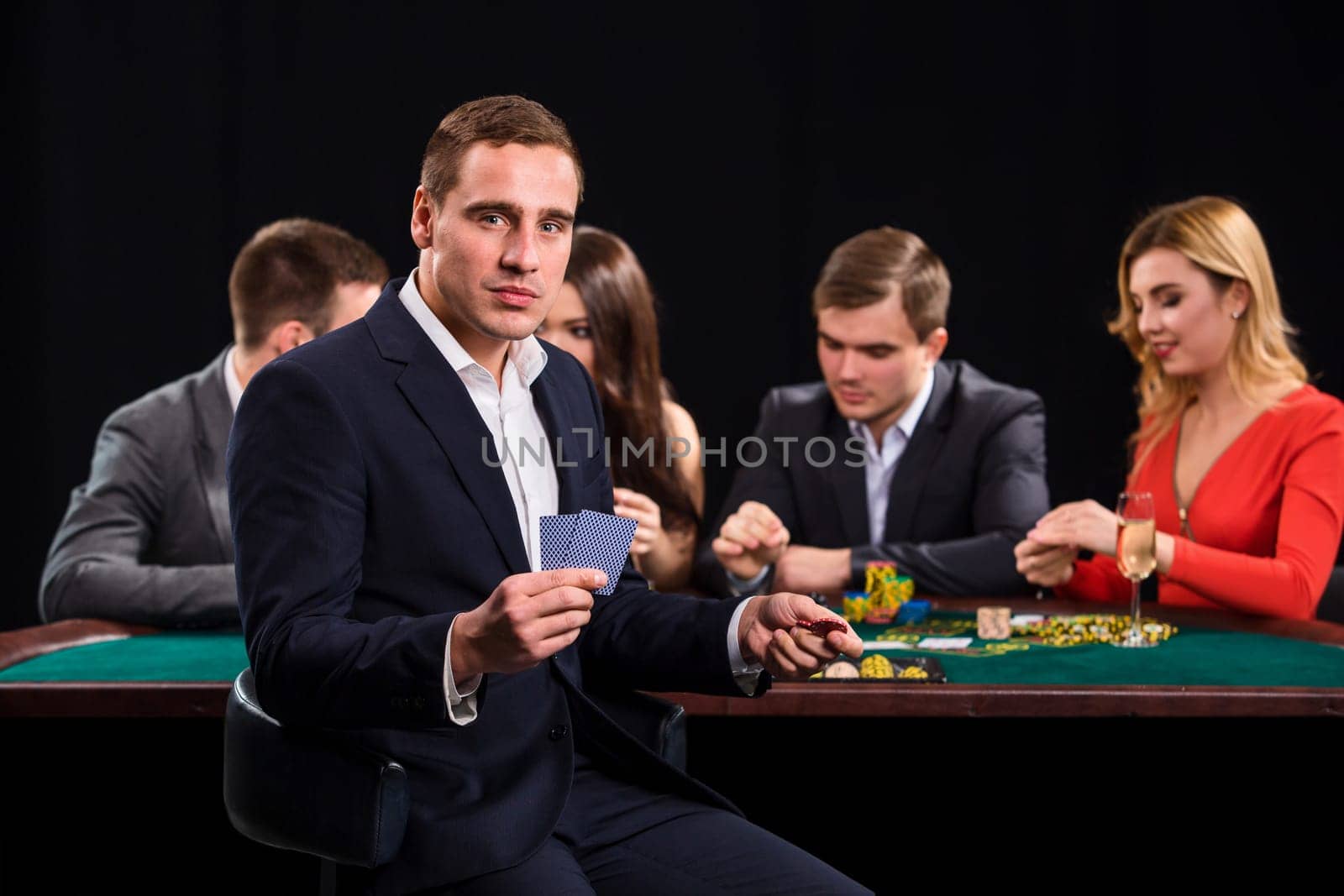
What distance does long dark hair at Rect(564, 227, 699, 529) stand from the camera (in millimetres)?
3971

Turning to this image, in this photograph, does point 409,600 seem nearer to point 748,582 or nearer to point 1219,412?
point 748,582

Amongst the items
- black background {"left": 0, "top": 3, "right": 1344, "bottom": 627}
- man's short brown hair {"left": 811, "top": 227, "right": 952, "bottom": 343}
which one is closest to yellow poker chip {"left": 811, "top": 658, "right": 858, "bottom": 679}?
man's short brown hair {"left": 811, "top": 227, "right": 952, "bottom": 343}

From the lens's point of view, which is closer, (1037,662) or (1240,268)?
(1037,662)

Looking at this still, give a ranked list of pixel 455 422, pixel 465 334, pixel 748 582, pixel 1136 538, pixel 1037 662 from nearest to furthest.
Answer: pixel 455 422, pixel 465 334, pixel 1037 662, pixel 1136 538, pixel 748 582

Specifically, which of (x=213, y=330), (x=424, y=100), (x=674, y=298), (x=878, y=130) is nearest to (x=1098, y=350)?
(x=878, y=130)

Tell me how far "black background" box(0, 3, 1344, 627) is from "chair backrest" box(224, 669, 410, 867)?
3.61 meters

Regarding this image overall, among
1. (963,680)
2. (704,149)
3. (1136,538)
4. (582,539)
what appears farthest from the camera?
(704,149)

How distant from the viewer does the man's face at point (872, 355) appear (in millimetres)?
3992

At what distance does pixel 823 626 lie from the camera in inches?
77.1

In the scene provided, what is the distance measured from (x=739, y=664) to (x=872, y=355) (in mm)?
2075

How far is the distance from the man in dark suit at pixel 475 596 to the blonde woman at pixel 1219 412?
1.57 m

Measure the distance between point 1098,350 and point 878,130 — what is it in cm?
120

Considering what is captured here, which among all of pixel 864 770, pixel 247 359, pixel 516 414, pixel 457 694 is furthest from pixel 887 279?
pixel 457 694

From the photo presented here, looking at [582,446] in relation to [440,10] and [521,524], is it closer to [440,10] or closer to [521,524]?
[521,524]
